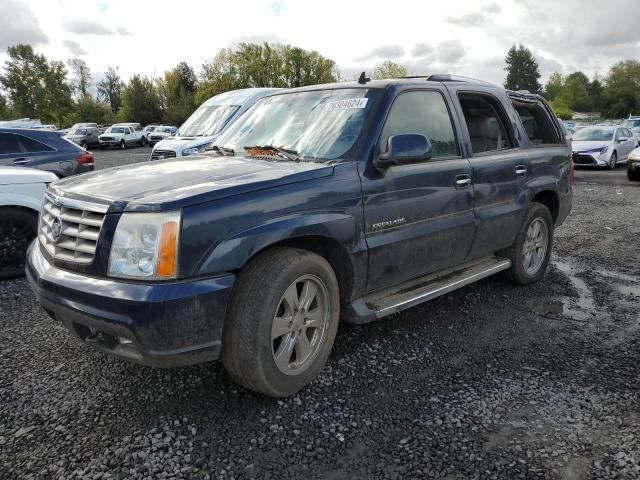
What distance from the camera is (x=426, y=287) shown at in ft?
12.9

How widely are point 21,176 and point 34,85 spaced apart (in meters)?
59.0

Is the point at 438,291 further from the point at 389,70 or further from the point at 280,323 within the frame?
the point at 389,70

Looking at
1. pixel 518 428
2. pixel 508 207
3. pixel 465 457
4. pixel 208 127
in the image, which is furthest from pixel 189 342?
pixel 208 127

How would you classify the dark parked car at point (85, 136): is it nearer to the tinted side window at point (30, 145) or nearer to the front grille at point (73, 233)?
the tinted side window at point (30, 145)

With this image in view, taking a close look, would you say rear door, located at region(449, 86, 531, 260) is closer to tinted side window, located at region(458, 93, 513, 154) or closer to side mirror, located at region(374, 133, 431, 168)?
tinted side window, located at region(458, 93, 513, 154)

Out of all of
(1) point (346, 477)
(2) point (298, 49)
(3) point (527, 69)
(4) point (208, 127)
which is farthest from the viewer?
(3) point (527, 69)

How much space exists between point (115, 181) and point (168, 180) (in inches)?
13.8

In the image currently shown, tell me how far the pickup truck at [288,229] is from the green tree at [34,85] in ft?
199

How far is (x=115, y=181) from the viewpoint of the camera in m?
3.14

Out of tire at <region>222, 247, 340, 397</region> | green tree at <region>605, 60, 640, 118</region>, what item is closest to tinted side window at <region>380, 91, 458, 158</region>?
tire at <region>222, 247, 340, 397</region>

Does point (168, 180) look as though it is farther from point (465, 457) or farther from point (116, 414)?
point (465, 457)

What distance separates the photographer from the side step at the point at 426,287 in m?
3.58

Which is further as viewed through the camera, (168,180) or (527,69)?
(527,69)

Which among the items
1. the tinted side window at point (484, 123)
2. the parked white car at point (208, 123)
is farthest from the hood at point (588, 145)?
the tinted side window at point (484, 123)
